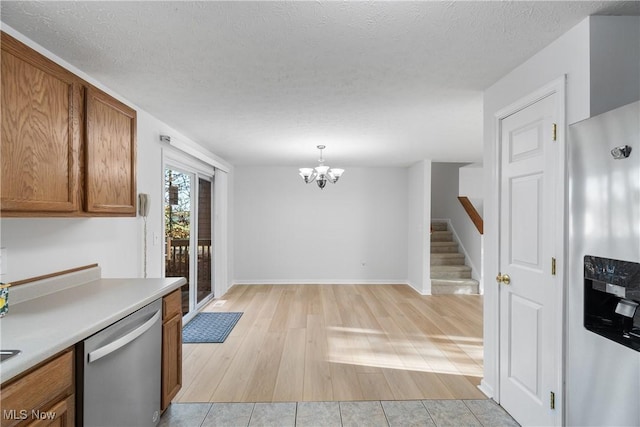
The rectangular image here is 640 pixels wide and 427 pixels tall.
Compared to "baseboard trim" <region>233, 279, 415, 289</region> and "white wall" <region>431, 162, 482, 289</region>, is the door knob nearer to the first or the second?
"white wall" <region>431, 162, 482, 289</region>

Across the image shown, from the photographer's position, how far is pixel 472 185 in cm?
723

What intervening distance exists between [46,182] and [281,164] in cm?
473

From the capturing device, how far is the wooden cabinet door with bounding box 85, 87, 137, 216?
1.87 meters

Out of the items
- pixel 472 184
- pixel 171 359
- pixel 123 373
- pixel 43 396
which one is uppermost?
pixel 472 184

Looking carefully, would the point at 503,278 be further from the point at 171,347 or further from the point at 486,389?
the point at 171,347

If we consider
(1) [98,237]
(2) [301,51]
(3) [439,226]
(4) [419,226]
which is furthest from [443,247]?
(1) [98,237]

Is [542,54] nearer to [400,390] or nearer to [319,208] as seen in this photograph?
[400,390]

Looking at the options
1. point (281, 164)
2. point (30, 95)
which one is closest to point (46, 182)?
point (30, 95)

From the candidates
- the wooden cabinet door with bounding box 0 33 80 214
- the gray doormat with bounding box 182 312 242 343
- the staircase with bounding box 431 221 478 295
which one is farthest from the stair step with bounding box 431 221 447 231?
the wooden cabinet door with bounding box 0 33 80 214

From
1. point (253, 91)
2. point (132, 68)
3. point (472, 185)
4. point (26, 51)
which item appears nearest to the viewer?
point (26, 51)

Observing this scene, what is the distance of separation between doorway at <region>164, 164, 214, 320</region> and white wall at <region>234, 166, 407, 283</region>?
1.23 m

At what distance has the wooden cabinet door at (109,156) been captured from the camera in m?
1.87

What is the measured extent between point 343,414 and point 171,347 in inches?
51.0

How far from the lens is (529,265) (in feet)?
6.70
